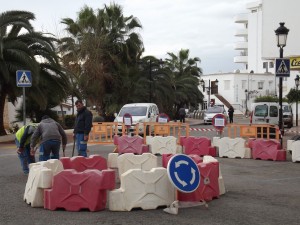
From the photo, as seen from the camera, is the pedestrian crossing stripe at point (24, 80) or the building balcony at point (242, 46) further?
the building balcony at point (242, 46)

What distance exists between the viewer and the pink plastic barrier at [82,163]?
431 inches

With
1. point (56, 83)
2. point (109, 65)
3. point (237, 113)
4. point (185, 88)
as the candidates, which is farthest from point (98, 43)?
point (237, 113)

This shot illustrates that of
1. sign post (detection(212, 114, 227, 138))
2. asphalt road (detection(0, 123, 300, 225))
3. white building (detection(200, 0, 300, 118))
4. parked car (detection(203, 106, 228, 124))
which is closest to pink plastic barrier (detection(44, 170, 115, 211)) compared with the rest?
asphalt road (detection(0, 123, 300, 225))

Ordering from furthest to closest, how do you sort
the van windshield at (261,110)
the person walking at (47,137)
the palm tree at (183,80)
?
the palm tree at (183,80) → the van windshield at (261,110) → the person walking at (47,137)

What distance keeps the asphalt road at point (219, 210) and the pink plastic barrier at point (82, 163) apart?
41.3 inches

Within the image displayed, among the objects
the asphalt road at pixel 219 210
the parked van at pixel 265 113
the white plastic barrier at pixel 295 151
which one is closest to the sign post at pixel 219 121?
the white plastic barrier at pixel 295 151

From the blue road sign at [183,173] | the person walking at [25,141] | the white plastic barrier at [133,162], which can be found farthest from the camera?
the person walking at [25,141]

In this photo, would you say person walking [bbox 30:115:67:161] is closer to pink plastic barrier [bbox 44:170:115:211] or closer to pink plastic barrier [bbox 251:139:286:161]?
pink plastic barrier [bbox 44:170:115:211]

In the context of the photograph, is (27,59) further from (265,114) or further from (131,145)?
(265,114)

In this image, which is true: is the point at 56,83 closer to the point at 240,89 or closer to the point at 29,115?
the point at 29,115

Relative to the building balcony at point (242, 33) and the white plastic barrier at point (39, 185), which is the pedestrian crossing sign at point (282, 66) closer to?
the white plastic barrier at point (39, 185)

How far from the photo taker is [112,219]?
7.59 m

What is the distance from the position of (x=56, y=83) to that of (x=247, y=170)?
47.2ft

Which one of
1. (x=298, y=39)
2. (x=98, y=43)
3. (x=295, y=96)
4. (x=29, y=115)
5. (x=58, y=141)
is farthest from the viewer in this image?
(x=295, y=96)
